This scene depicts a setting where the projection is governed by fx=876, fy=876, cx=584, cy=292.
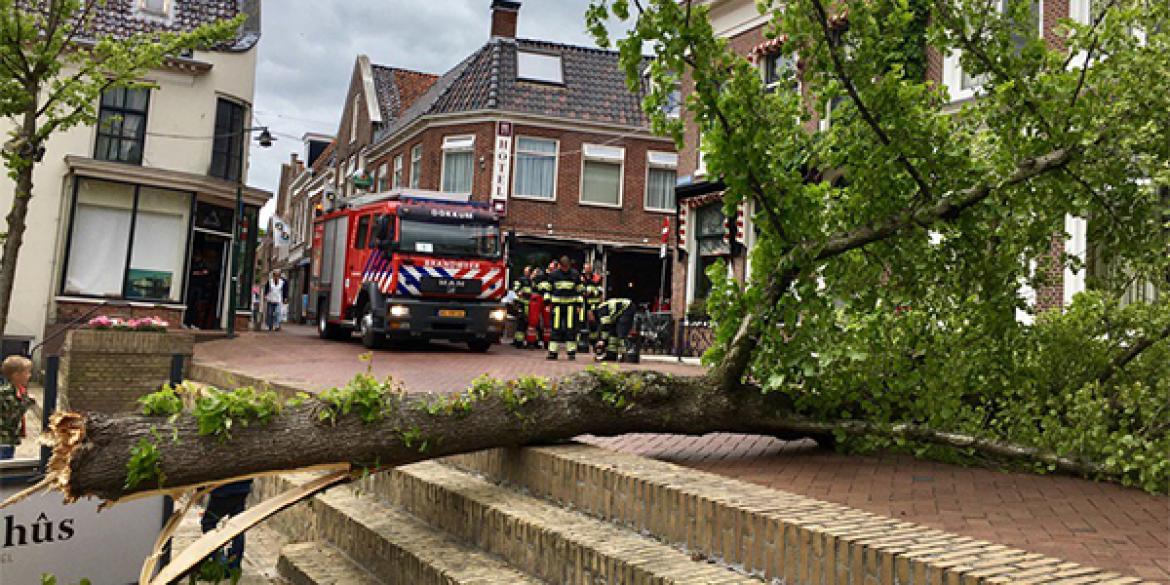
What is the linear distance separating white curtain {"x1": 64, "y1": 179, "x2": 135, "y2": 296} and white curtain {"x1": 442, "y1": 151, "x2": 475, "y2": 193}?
34.5 ft

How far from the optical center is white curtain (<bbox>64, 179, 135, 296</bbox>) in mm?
18984

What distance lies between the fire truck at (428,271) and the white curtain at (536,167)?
9883mm

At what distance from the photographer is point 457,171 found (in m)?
28.2

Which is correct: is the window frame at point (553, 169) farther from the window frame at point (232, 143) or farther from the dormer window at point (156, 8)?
the dormer window at point (156, 8)

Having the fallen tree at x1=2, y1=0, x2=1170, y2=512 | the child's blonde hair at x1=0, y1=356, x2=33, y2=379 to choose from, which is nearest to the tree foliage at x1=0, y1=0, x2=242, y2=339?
the child's blonde hair at x1=0, y1=356, x2=33, y2=379

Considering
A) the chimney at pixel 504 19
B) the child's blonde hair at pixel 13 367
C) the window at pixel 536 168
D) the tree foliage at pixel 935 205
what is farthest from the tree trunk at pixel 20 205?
the chimney at pixel 504 19

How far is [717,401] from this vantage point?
4852 millimetres

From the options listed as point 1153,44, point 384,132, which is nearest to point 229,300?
point 384,132

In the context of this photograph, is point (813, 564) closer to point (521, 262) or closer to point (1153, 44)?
point (1153, 44)

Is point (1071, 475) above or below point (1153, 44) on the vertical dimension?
below

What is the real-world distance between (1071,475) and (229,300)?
19.8 metres

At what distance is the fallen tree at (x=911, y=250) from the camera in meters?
4.43

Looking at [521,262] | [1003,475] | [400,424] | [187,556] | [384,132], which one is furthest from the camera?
[384,132]

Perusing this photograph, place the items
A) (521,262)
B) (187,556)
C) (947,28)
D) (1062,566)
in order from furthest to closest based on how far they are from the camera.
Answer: (521,262), (947,28), (187,556), (1062,566)
